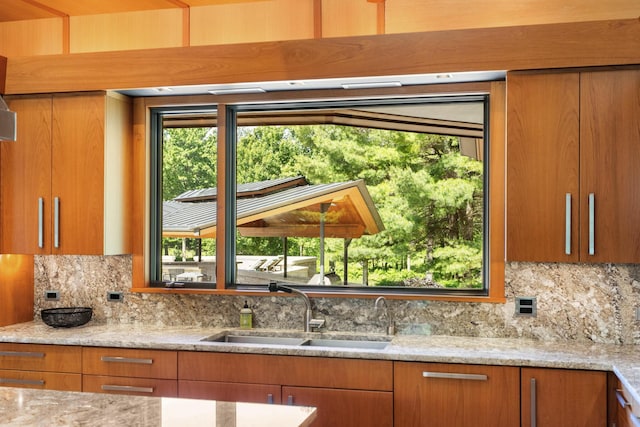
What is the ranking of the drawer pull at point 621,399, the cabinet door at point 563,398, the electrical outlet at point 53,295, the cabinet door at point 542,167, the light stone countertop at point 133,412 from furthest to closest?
the electrical outlet at point 53,295 < the cabinet door at point 542,167 < the cabinet door at point 563,398 < the drawer pull at point 621,399 < the light stone countertop at point 133,412

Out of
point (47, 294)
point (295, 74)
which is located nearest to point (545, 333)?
point (295, 74)

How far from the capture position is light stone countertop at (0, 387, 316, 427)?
77.7 inches

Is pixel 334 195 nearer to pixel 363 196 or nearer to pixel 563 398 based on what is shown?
pixel 363 196

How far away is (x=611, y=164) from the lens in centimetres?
336

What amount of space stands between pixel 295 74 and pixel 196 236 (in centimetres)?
127

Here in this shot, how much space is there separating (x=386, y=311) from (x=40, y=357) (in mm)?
1972

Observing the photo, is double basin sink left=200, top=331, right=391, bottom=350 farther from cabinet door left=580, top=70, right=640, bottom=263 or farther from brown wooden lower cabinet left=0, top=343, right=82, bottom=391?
cabinet door left=580, top=70, right=640, bottom=263

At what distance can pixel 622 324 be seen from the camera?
3.59 metres

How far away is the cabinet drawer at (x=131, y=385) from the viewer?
3.60m

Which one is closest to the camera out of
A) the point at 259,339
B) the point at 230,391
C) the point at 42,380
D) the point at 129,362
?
the point at 230,391

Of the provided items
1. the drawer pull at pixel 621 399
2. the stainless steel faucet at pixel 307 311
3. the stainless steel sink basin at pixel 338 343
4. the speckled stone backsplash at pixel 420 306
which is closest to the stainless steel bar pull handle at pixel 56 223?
the speckled stone backsplash at pixel 420 306

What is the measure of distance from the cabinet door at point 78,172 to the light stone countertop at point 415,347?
526 millimetres

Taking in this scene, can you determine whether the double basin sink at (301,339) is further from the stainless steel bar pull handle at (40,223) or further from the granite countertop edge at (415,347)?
the stainless steel bar pull handle at (40,223)

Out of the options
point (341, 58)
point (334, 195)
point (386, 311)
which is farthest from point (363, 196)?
point (341, 58)
